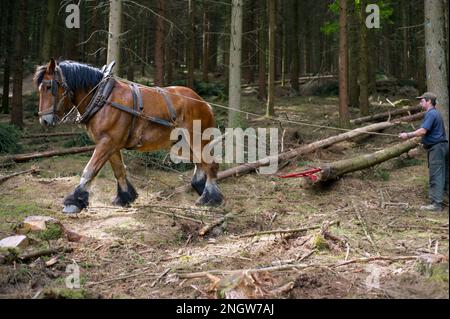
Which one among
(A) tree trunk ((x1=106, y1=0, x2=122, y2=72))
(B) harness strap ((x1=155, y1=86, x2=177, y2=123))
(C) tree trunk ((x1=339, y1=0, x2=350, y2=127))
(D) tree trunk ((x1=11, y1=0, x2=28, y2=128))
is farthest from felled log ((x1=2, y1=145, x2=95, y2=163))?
(C) tree trunk ((x1=339, y1=0, x2=350, y2=127))

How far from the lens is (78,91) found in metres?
7.64

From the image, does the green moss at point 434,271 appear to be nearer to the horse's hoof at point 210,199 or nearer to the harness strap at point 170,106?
the horse's hoof at point 210,199

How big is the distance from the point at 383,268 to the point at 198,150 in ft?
14.3

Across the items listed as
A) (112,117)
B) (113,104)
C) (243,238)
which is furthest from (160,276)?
(113,104)

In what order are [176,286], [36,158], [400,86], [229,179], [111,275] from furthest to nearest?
1. [400,86]
2. [36,158]
3. [229,179]
4. [111,275]
5. [176,286]

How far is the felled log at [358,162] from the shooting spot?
9.40 meters

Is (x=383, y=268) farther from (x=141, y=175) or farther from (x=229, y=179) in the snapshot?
(x=141, y=175)

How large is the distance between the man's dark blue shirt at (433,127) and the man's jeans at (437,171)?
11 cm

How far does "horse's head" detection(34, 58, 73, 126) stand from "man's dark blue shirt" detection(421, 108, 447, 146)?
599cm

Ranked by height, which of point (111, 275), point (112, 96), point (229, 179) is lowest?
point (111, 275)

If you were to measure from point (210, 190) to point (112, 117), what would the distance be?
7.66 feet

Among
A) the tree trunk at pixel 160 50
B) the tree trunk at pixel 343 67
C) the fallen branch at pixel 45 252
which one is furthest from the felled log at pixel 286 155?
the tree trunk at pixel 160 50

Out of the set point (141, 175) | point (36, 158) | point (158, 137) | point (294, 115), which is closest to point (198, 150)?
point (158, 137)

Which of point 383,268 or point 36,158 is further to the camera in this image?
point 36,158
